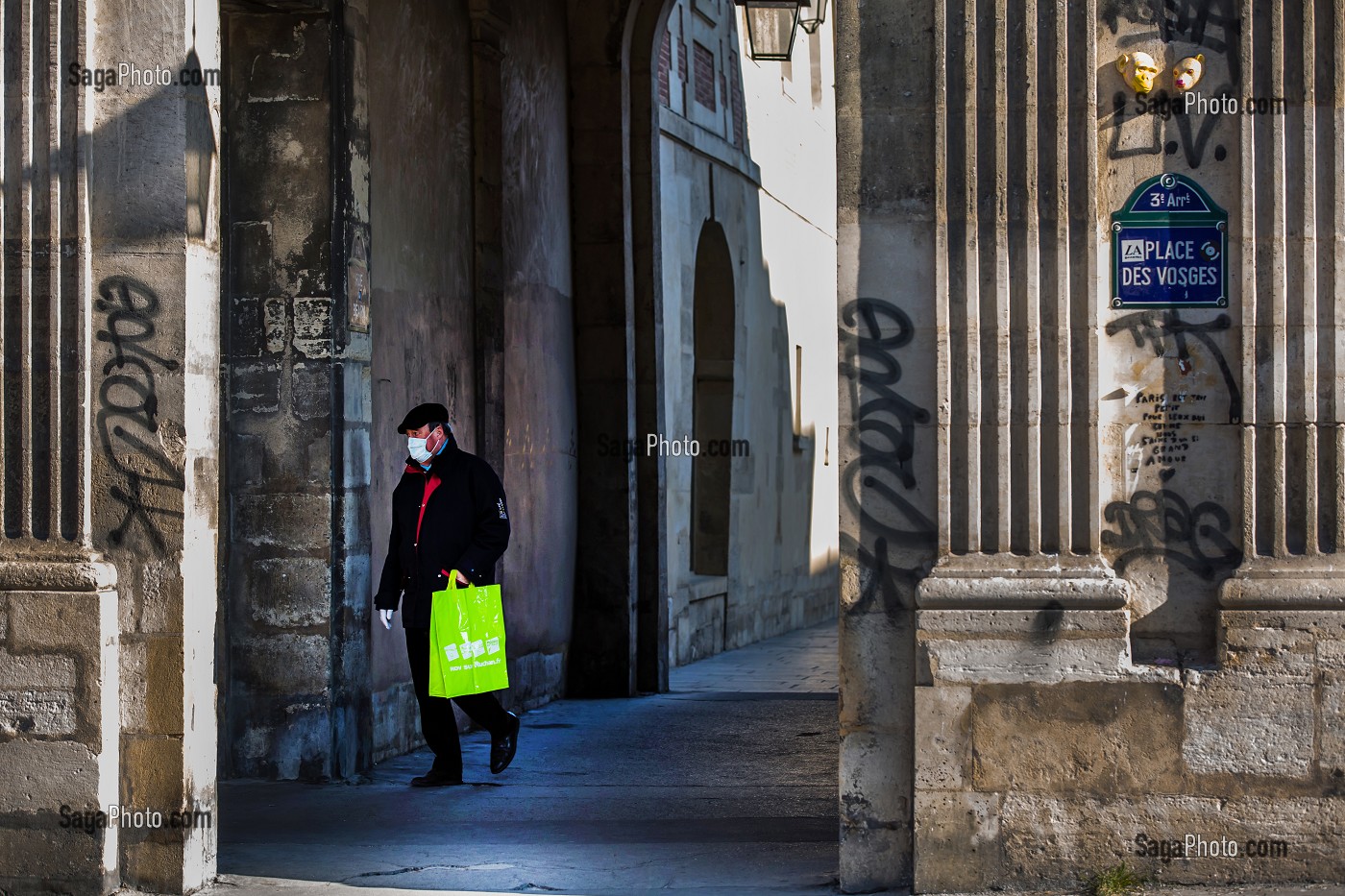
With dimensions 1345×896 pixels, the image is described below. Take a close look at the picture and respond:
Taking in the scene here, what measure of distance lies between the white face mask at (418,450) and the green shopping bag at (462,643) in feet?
2.37

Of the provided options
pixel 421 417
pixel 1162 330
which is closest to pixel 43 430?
pixel 421 417

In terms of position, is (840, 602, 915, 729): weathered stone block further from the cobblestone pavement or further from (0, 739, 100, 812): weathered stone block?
the cobblestone pavement

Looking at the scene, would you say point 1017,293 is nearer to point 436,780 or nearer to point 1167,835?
point 1167,835

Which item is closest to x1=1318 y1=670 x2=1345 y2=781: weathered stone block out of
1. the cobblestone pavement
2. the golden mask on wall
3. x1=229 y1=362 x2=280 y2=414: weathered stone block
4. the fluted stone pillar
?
the golden mask on wall

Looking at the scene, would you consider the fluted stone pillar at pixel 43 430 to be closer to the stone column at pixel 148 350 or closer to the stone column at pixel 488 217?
the stone column at pixel 148 350

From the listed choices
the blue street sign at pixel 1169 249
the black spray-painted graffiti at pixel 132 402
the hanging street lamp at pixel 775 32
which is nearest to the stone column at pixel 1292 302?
the blue street sign at pixel 1169 249

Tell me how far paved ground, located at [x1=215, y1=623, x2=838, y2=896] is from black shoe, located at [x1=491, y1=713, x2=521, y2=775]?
0.20 ft

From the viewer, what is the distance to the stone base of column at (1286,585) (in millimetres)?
5957

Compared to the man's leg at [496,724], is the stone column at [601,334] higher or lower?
higher

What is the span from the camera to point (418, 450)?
877 centimetres

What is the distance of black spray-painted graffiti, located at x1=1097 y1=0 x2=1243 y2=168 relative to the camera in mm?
6156

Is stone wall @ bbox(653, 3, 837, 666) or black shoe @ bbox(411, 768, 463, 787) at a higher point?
stone wall @ bbox(653, 3, 837, 666)

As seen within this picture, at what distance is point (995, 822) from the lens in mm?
5973

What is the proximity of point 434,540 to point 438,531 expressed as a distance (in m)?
0.05
